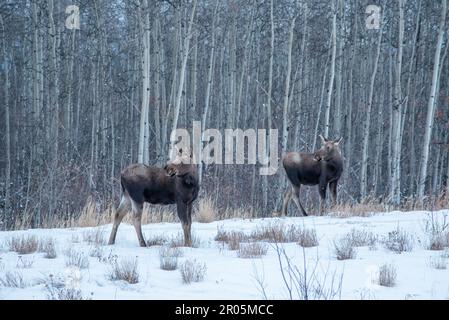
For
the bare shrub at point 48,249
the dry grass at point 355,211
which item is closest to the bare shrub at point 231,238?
the bare shrub at point 48,249

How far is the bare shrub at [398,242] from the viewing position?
23.8 feet

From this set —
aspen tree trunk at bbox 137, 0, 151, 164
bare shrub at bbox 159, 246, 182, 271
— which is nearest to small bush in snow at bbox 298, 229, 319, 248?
bare shrub at bbox 159, 246, 182, 271

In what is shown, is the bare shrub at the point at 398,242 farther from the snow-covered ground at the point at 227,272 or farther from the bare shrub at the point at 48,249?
the bare shrub at the point at 48,249

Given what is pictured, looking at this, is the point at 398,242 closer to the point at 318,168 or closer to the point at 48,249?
the point at 48,249

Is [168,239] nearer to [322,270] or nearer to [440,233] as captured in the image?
[322,270]

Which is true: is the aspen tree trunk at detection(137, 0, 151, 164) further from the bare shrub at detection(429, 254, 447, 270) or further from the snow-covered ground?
the bare shrub at detection(429, 254, 447, 270)

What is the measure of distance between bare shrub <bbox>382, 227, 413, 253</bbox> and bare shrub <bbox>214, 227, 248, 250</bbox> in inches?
82.2

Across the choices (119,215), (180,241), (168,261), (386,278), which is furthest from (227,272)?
(119,215)

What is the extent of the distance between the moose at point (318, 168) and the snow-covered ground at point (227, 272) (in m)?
4.11

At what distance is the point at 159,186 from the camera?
8422 mm

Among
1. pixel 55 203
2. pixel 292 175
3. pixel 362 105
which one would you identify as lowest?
pixel 55 203
